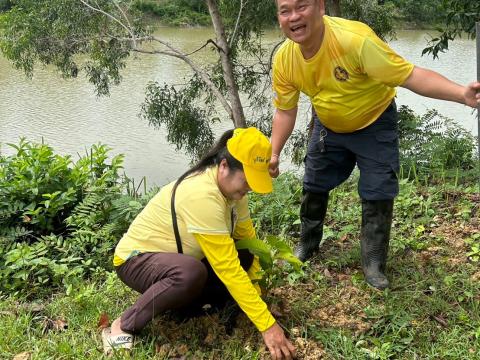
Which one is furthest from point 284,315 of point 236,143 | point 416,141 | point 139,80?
point 139,80

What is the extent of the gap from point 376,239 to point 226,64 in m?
10.2

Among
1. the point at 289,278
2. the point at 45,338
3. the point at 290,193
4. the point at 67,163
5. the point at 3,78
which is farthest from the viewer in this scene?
the point at 3,78

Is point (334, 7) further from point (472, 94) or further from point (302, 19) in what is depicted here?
point (472, 94)

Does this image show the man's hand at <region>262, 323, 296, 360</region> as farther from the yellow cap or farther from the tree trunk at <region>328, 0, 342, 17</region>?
the tree trunk at <region>328, 0, 342, 17</region>

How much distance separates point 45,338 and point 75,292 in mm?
562

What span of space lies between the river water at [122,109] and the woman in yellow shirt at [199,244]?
31.6 feet

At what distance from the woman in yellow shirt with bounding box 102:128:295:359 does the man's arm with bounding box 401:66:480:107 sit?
2.35ft

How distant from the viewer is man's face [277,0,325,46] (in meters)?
2.58

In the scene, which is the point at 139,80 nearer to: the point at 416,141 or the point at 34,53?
the point at 34,53

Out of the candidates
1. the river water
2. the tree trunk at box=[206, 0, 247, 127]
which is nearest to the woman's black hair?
the river water

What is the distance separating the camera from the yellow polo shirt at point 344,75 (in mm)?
2527

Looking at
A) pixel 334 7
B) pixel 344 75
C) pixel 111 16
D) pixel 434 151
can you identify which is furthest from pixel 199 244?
pixel 111 16

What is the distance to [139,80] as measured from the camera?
1833 cm

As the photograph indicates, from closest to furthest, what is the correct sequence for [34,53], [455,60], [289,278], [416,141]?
1. [289,278]
2. [416,141]
3. [34,53]
4. [455,60]
